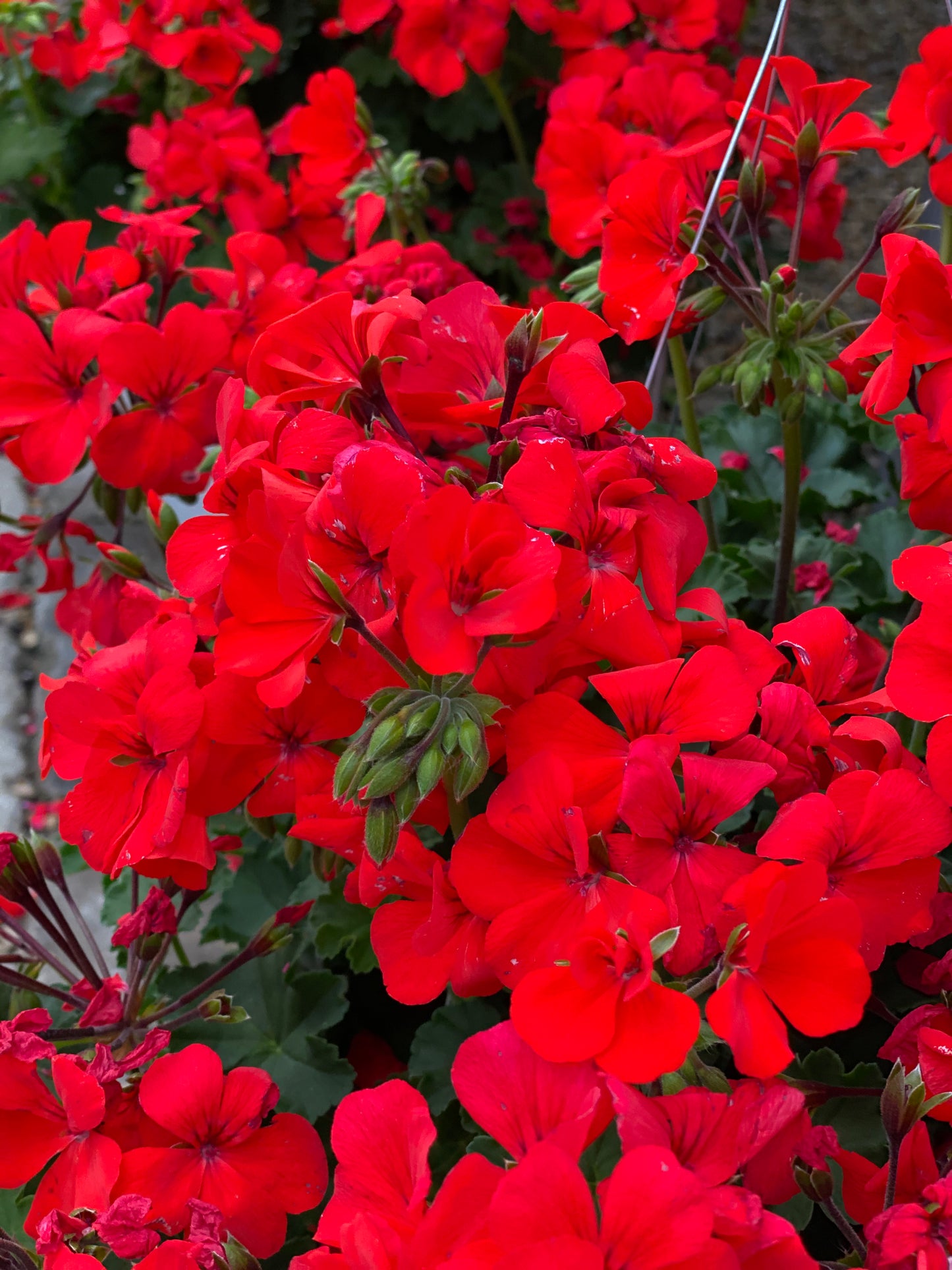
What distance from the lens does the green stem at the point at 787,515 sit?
3.48 ft

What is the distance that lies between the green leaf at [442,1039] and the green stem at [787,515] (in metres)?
0.50

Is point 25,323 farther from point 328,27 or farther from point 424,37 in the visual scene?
point 328,27

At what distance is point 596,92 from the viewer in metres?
1.36

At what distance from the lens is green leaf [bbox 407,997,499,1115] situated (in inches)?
39.0

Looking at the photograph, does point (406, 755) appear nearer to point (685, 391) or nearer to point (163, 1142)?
point (163, 1142)

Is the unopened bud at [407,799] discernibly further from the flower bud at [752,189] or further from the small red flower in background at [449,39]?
the small red flower in background at [449,39]

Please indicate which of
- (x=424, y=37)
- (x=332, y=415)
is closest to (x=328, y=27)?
(x=424, y=37)

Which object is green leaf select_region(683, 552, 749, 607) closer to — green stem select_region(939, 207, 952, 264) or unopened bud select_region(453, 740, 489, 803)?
green stem select_region(939, 207, 952, 264)

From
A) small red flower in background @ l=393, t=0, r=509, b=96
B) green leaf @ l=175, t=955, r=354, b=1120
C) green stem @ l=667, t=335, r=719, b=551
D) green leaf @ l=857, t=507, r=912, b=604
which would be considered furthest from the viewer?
small red flower in background @ l=393, t=0, r=509, b=96

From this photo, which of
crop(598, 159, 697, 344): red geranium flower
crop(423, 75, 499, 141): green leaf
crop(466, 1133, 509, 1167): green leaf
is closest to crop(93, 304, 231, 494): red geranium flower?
crop(598, 159, 697, 344): red geranium flower

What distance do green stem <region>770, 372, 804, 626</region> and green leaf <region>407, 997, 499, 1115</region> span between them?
0.50 m

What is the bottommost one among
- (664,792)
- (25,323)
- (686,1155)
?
(686,1155)

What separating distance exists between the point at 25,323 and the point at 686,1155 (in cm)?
87

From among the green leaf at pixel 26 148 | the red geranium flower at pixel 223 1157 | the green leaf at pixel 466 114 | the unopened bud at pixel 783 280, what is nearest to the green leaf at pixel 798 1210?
the red geranium flower at pixel 223 1157
